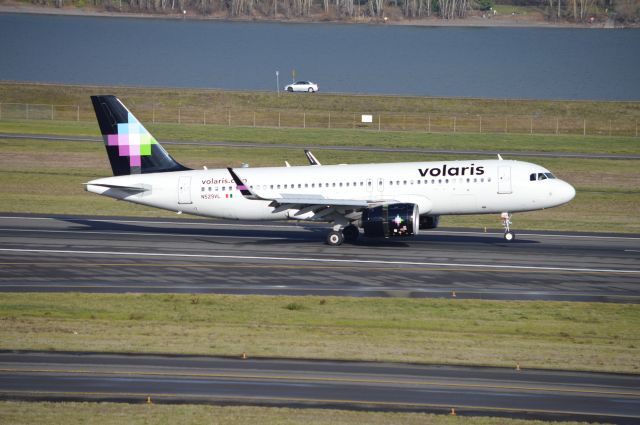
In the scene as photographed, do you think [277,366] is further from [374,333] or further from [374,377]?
[374,333]

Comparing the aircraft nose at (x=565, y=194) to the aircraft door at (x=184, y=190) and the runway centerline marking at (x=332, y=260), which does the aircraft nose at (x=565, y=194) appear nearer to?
the runway centerline marking at (x=332, y=260)

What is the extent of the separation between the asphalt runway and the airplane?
71.1 inches

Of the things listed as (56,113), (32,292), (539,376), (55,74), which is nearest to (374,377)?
(539,376)

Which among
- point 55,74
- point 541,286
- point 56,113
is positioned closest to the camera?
point 541,286

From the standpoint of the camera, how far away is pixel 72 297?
38.9 meters

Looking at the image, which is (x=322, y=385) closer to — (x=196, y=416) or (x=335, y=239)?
(x=196, y=416)

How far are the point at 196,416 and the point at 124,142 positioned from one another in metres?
30.8

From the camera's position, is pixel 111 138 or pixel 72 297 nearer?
pixel 72 297

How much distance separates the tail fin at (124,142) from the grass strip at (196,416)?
1138 inches

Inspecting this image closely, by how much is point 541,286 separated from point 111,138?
25032mm

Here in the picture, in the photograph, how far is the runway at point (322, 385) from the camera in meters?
25.8

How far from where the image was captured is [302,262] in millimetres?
47062

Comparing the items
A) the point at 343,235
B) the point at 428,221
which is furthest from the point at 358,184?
the point at 428,221

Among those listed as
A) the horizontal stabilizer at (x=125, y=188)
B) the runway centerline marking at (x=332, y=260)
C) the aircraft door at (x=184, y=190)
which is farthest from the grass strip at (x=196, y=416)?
the horizontal stabilizer at (x=125, y=188)
